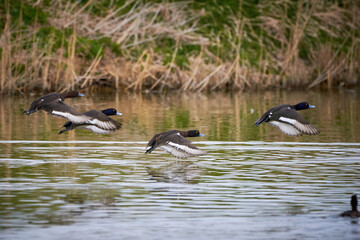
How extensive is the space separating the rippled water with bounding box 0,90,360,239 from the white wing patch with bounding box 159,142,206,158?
163 millimetres

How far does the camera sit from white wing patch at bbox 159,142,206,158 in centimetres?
1225

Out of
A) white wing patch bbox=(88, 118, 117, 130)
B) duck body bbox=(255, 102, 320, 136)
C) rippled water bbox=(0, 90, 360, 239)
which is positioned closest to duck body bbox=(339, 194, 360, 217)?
rippled water bbox=(0, 90, 360, 239)

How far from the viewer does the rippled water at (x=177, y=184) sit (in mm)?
8062

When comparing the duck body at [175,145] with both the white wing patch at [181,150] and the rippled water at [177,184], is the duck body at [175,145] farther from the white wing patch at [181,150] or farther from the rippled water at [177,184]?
the rippled water at [177,184]

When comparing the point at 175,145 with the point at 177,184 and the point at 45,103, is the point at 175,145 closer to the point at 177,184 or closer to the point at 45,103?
Answer: the point at 177,184

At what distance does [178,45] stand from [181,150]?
56.3 ft

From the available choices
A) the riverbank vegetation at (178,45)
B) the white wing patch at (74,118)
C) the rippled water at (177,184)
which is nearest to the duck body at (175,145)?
the rippled water at (177,184)

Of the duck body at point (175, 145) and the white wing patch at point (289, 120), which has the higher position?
the white wing patch at point (289, 120)

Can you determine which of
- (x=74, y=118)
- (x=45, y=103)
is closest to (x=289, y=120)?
(x=74, y=118)

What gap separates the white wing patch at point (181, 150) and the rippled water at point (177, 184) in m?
0.16

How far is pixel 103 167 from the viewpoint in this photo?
464 inches

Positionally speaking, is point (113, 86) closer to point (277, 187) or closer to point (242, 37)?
point (242, 37)

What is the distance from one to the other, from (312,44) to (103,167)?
21.0 meters

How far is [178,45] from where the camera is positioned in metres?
29.3
